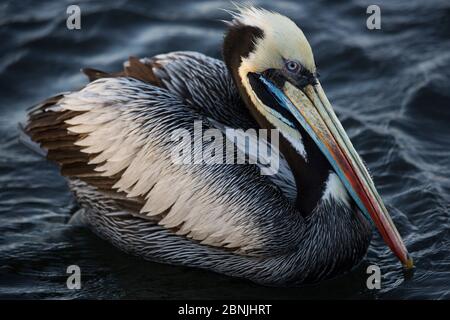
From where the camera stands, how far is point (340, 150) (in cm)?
587

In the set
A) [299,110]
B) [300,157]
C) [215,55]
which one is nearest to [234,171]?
[300,157]

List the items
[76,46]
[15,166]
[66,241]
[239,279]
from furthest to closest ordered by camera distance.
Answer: [76,46], [15,166], [66,241], [239,279]

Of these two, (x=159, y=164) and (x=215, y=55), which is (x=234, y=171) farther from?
(x=215, y=55)

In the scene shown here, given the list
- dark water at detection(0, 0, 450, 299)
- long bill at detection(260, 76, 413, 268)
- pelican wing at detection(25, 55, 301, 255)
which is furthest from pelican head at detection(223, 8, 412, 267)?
dark water at detection(0, 0, 450, 299)

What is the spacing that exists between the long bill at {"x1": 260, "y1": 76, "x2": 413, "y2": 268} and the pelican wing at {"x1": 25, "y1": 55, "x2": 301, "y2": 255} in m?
0.48

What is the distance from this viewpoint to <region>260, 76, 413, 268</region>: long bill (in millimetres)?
5875

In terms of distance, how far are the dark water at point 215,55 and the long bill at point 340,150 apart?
0.62 m

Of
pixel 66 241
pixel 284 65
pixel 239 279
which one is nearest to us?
pixel 284 65

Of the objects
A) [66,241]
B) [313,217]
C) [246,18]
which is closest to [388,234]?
[313,217]

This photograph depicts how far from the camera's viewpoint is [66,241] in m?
6.88

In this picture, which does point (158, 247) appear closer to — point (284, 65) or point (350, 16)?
point (284, 65)

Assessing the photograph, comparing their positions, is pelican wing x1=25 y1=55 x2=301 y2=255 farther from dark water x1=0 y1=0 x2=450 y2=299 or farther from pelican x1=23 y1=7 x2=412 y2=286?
dark water x1=0 y1=0 x2=450 y2=299

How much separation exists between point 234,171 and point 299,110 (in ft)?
2.03

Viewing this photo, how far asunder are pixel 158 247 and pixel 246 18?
1.76 metres
